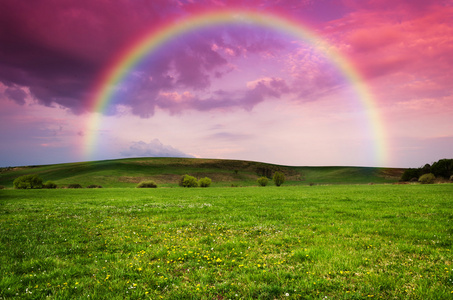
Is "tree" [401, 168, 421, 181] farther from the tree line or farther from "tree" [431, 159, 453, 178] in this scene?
"tree" [431, 159, 453, 178]

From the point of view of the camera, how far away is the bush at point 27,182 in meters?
55.8

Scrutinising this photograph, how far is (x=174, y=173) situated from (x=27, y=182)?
66.7m

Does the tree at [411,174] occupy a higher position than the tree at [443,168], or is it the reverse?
the tree at [443,168]

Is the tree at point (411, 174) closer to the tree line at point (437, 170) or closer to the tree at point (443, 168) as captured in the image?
the tree line at point (437, 170)

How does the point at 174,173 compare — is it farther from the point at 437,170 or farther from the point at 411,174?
the point at 437,170

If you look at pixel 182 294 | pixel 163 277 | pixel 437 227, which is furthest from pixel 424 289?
pixel 437 227

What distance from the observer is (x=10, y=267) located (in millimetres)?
7191

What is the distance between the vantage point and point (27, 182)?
56375 millimetres

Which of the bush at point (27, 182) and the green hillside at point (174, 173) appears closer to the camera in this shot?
the bush at point (27, 182)

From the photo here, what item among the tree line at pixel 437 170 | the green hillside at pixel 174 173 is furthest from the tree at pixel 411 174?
the green hillside at pixel 174 173

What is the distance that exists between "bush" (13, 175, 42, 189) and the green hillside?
21.9 m

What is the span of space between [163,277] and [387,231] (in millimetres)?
10614

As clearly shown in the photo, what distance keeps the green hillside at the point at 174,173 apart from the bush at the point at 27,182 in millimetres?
21945

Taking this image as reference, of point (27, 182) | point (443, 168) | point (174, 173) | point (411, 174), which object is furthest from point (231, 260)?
point (174, 173)
